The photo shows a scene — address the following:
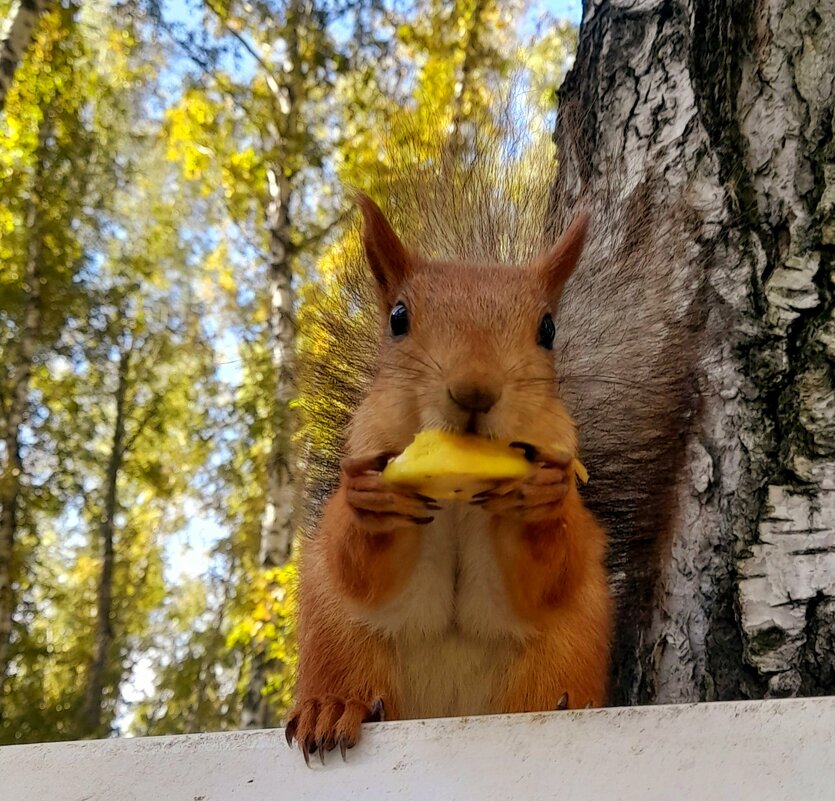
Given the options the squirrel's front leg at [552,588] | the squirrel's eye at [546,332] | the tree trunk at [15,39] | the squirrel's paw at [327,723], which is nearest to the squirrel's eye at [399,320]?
the squirrel's eye at [546,332]

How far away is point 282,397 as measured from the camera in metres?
3.00

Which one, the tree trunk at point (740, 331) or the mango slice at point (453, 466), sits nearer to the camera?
the mango slice at point (453, 466)

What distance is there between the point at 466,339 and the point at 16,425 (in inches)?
Result: 165

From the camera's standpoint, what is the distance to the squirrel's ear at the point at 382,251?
1024mm

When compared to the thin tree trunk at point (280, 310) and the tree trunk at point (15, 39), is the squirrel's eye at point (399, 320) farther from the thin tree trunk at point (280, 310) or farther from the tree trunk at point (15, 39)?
the tree trunk at point (15, 39)

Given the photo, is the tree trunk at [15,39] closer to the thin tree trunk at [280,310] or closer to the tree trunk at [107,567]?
the thin tree trunk at [280,310]

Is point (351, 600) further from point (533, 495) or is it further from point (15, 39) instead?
point (15, 39)

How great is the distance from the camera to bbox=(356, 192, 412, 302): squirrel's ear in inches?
40.3

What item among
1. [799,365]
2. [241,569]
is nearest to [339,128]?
[241,569]

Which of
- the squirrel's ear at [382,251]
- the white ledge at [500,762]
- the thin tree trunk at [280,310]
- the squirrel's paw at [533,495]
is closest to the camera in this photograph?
the white ledge at [500,762]

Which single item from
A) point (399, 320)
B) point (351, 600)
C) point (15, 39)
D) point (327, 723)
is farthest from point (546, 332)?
point (15, 39)

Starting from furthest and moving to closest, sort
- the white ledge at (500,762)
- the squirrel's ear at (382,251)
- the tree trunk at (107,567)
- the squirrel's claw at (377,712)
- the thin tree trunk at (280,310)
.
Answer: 1. the tree trunk at (107,567)
2. the thin tree trunk at (280,310)
3. the squirrel's ear at (382,251)
4. the squirrel's claw at (377,712)
5. the white ledge at (500,762)

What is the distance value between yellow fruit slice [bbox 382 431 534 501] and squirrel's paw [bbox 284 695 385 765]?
28cm

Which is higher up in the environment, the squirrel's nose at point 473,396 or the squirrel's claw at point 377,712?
the squirrel's nose at point 473,396
